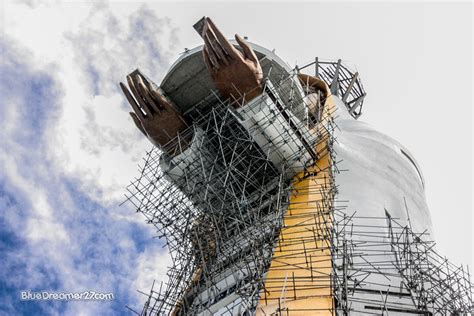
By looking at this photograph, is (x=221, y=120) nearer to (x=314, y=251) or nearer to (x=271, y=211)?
(x=271, y=211)

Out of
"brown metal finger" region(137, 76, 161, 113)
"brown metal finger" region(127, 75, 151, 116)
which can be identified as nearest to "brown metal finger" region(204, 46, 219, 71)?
"brown metal finger" region(137, 76, 161, 113)

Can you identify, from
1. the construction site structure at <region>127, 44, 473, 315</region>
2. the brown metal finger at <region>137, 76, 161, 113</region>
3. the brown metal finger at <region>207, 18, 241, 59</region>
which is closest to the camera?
the construction site structure at <region>127, 44, 473, 315</region>

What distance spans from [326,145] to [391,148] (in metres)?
2.63

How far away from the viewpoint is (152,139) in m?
20.6

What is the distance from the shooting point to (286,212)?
17.3 m

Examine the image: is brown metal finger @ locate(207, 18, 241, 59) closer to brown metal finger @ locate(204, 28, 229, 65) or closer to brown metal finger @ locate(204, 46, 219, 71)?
brown metal finger @ locate(204, 28, 229, 65)

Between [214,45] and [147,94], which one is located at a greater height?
[214,45]

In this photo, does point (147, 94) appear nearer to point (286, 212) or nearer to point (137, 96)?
point (137, 96)

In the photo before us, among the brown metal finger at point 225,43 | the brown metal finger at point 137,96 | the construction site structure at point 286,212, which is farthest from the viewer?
the brown metal finger at point 137,96

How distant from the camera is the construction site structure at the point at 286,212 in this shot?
48.2 ft

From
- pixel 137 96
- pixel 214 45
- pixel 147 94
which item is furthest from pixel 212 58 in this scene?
pixel 137 96

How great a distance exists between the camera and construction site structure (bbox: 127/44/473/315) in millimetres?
14688

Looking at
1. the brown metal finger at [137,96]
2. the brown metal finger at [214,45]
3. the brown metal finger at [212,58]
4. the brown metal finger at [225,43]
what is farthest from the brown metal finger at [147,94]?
the brown metal finger at [225,43]

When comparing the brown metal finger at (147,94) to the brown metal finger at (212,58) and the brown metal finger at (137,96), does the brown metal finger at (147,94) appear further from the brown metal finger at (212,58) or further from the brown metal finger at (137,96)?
the brown metal finger at (212,58)
